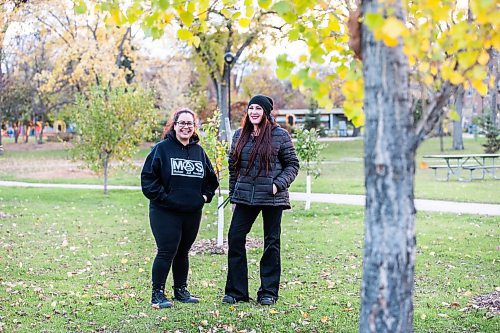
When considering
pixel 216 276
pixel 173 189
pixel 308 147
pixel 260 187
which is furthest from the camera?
pixel 308 147

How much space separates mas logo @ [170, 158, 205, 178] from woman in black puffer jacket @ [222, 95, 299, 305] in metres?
0.36

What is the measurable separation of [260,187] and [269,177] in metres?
0.12

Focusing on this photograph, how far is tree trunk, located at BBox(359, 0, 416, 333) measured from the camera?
330 cm

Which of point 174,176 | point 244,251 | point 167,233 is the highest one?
point 174,176

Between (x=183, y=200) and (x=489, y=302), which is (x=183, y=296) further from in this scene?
(x=489, y=302)

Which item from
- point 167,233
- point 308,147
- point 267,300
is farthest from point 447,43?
point 308,147

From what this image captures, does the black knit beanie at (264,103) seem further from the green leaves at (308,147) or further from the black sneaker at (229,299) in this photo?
the green leaves at (308,147)

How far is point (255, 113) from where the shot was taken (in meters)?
6.52

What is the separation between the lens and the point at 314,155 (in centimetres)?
1491

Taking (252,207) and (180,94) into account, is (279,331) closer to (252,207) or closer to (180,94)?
(252,207)

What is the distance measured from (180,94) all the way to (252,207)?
4972cm

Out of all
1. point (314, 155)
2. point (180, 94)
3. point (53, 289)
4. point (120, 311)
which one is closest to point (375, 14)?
point (120, 311)

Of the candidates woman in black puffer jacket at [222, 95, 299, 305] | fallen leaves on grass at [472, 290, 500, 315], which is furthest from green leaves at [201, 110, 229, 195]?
fallen leaves on grass at [472, 290, 500, 315]

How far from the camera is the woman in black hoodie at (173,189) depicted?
6352 millimetres
